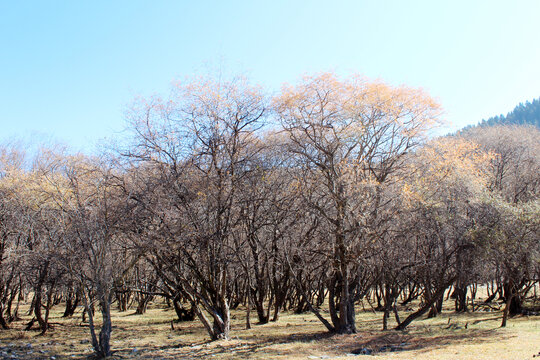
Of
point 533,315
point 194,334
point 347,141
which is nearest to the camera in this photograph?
point 347,141

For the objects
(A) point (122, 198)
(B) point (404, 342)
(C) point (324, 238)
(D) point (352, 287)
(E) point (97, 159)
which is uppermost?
(E) point (97, 159)

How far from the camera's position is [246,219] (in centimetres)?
1831

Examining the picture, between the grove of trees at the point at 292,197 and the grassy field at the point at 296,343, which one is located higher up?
the grove of trees at the point at 292,197

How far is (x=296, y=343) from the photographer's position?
15.8 m

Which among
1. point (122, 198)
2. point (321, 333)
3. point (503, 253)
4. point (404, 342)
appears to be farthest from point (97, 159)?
point (503, 253)

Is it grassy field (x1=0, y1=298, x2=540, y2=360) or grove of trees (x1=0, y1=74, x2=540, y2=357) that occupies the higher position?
grove of trees (x1=0, y1=74, x2=540, y2=357)

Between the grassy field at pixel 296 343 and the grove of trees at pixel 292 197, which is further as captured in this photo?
the grove of trees at pixel 292 197

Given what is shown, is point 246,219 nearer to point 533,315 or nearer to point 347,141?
point 347,141

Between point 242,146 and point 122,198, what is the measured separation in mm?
5102

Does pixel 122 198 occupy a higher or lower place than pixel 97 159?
lower

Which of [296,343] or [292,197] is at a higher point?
[292,197]

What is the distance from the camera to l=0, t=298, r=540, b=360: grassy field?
41.1 feet

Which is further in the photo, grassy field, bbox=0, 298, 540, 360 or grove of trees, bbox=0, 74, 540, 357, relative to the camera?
grove of trees, bbox=0, 74, 540, 357

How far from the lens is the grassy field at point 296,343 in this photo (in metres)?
12.5
